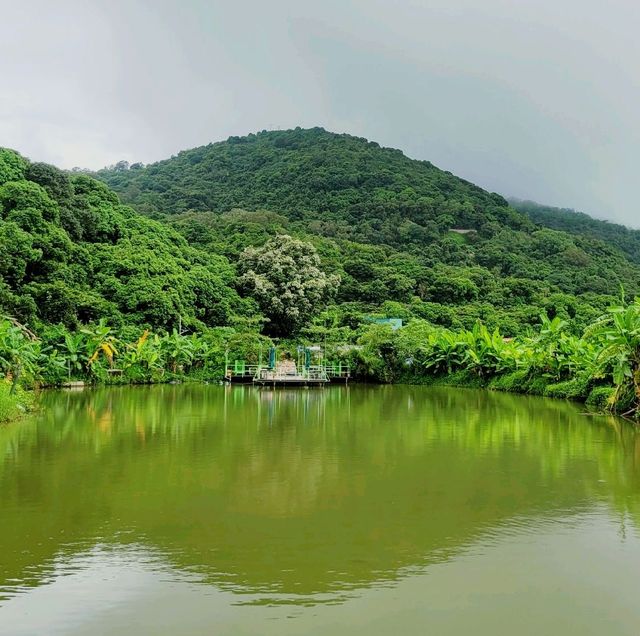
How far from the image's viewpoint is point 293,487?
8023 millimetres

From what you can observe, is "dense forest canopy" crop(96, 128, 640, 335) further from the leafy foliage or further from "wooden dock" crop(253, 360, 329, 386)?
"wooden dock" crop(253, 360, 329, 386)

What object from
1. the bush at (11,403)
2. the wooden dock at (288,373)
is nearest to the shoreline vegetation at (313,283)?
the bush at (11,403)

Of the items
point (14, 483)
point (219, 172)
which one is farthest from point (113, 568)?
point (219, 172)

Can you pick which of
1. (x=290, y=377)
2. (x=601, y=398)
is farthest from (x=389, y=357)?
(x=601, y=398)

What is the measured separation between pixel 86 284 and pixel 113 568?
3006 cm

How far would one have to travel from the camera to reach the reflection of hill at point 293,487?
5.58 meters

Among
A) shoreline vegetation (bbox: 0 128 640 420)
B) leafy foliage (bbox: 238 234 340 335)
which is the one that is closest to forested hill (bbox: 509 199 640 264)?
shoreline vegetation (bbox: 0 128 640 420)

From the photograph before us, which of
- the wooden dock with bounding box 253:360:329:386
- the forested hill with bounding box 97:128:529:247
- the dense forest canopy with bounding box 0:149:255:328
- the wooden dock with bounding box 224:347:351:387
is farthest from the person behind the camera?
the forested hill with bounding box 97:128:529:247

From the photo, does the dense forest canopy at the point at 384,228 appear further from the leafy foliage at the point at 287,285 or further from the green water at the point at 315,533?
the green water at the point at 315,533

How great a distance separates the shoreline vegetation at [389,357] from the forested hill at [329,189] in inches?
1140

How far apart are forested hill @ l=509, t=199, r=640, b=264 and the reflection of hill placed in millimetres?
59863

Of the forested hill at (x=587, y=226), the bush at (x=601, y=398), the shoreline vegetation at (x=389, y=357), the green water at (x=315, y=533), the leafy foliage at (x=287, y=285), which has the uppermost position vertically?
the forested hill at (x=587, y=226)

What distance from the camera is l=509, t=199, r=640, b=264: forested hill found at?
6962 cm

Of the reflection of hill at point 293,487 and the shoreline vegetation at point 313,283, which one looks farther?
the shoreline vegetation at point 313,283
